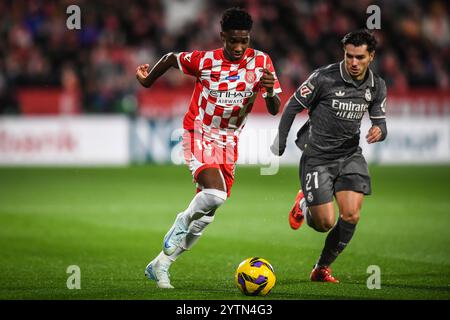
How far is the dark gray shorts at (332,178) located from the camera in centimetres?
773

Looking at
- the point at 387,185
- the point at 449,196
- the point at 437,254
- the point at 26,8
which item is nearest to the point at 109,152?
the point at 26,8

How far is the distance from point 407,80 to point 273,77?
1438 cm

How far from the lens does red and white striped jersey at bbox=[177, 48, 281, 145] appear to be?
7.65 metres

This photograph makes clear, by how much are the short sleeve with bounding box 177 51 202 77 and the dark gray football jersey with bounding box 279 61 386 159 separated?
90cm

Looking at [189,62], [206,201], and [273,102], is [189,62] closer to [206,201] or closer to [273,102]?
[273,102]

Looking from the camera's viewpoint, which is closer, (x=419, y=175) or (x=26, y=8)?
(x=419, y=175)

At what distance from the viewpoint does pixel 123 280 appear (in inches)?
303

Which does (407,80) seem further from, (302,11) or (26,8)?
(26,8)

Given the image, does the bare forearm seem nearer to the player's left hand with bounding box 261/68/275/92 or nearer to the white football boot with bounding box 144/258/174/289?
the player's left hand with bounding box 261/68/275/92

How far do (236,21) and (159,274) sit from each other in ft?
7.37

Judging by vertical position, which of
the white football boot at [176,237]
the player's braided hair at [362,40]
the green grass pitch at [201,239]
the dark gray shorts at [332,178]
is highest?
the player's braided hair at [362,40]

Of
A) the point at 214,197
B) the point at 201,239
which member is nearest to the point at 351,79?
the point at 214,197

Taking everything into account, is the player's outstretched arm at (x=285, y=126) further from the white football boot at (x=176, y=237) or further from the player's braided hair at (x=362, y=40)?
the white football boot at (x=176, y=237)

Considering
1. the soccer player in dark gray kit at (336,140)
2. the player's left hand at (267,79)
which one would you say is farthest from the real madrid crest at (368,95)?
the player's left hand at (267,79)
